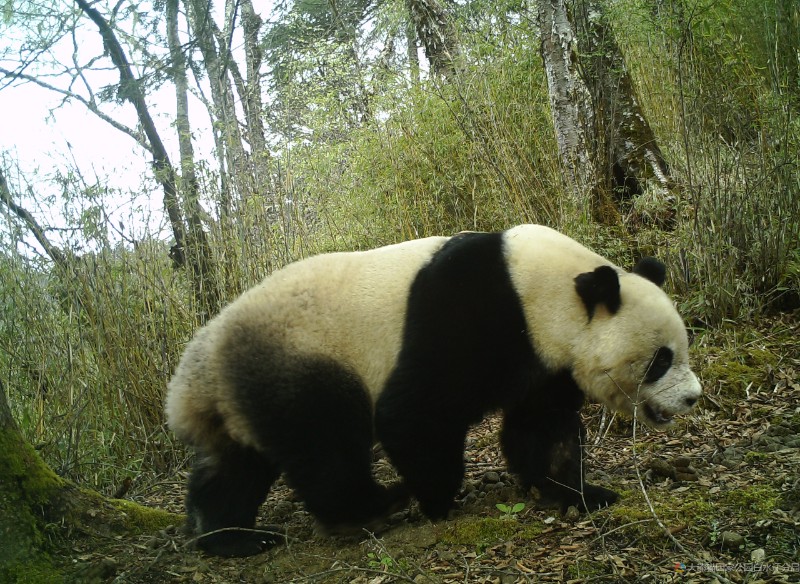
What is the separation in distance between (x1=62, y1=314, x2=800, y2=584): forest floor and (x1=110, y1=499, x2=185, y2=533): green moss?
0.10 meters

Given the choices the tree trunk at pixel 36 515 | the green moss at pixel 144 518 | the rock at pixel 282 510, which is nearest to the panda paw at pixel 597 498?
the rock at pixel 282 510

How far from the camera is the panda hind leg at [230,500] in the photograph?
13.8 ft

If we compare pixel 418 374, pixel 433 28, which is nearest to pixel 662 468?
pixel 418 374

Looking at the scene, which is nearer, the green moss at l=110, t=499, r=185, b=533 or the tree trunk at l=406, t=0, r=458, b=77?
the green moss at l=110, t=499, r=185, b=533

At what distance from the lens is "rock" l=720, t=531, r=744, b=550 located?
313 centimetres

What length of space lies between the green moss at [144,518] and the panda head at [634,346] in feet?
8.58

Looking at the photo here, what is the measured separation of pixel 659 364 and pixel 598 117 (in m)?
4.18

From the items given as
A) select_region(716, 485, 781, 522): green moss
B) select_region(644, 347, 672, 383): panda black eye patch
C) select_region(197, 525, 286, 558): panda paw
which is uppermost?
select_region(644, 347, 672, 383): panda black eye patch

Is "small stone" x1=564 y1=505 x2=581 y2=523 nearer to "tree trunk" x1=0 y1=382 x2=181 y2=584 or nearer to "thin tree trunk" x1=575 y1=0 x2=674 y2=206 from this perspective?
"tree trunk" x1=0 y1=382 x2=181 y2=584

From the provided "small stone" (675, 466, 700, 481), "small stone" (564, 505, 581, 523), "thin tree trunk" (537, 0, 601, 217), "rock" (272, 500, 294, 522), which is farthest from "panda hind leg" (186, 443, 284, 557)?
"thin tree trunk" (537, 0, 601, 217)

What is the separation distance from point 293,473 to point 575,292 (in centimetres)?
190

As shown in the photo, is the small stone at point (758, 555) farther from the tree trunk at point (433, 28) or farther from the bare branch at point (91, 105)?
the tree trunk at point (433, 28)

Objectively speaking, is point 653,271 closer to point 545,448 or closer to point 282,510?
point 545,448

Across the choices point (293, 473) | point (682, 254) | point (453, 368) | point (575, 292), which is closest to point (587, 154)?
point (682, 254)
